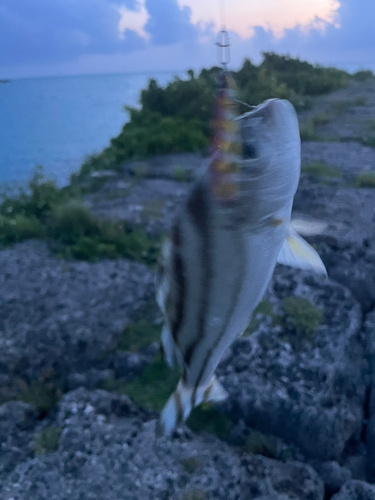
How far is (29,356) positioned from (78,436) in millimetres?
855

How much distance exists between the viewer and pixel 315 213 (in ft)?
14.5

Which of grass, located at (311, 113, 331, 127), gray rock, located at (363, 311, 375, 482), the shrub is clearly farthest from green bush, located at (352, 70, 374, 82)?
the shrub

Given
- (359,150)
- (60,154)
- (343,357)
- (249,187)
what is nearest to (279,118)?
(249,187)

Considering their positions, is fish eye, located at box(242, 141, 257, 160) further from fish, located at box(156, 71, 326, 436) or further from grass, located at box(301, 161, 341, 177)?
grass, located at box(301, 161, 341, 177)

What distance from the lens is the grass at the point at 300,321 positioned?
2863mm

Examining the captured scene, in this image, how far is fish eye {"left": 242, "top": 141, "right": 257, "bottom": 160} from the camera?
32.0 inches

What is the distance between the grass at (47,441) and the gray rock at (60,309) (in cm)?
51

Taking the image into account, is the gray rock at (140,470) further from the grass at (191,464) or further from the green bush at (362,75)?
the green bush at (362,75)

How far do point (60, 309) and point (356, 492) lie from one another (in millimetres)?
2448

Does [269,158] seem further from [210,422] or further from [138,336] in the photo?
[138,336]

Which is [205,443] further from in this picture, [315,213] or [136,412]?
[315,213]

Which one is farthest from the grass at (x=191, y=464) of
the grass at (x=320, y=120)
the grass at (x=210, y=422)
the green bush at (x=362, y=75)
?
the green bush at (x=362, y=75)

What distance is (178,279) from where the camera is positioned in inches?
33.9

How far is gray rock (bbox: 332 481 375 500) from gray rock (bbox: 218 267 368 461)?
0.93 ft
